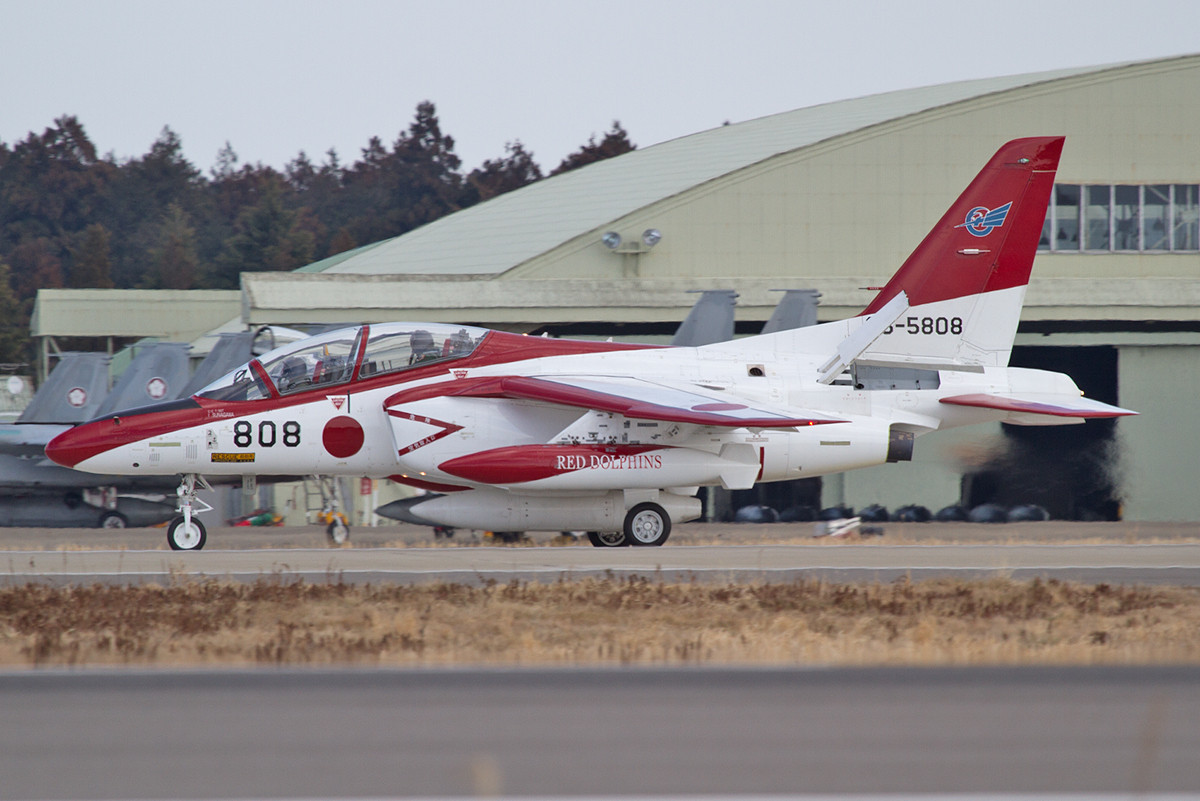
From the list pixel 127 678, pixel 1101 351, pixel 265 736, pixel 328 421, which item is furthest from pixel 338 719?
pixel 1101 351

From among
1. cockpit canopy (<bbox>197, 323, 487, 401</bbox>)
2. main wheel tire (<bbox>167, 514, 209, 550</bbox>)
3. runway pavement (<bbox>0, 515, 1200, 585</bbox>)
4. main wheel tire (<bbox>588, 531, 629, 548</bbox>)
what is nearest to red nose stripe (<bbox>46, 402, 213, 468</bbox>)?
cockpit canopy (<bbox>197, 323, 487, 401</bbox>)

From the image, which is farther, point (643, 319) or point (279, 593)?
point (643, 319)

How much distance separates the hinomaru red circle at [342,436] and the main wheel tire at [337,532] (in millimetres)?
3025

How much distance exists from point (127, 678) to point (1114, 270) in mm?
25556

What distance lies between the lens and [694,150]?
3453cm

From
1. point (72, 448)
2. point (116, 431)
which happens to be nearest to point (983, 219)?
point (116, 431)

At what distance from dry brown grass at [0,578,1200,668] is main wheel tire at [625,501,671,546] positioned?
465 cm

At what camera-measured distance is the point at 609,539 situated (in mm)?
17391

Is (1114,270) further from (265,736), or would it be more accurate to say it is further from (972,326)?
(265,736)

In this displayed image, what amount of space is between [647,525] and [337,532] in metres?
5.40

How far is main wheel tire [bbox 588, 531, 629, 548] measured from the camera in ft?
56.3

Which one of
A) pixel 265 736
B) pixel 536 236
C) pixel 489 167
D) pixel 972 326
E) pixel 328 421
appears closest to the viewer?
pixel 265 736

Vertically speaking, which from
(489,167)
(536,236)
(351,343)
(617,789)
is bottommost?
(617,789)

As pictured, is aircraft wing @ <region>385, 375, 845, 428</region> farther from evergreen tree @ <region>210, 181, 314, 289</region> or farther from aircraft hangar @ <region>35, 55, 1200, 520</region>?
evergreen tree @ <region>210, 181, 314, 289</region>
